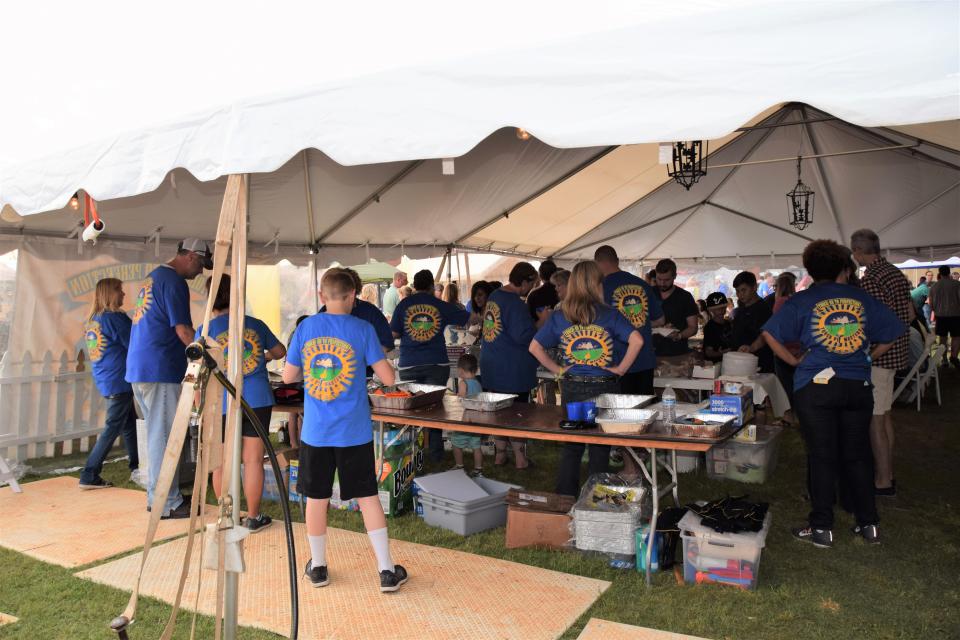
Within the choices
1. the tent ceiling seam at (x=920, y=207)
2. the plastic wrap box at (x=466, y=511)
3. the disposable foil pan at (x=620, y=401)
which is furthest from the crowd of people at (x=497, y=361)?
the tent ceiling seam at (x=920, y=207)

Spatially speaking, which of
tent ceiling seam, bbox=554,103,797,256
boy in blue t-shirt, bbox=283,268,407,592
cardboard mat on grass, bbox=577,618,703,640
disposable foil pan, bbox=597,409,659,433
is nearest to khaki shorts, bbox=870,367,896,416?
disposable foil pan, bbox=597,409,659,433

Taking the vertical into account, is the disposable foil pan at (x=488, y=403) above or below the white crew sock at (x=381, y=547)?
above

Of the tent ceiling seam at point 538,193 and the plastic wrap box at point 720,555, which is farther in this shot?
the tent ceiling seam at point 538,193

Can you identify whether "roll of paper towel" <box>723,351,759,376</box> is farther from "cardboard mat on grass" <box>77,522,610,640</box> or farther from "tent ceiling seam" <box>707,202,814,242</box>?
"tent ceiling seam" <box>707,202,814,242</box>

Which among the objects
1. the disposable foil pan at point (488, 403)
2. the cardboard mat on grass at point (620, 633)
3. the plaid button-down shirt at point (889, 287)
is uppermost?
the plaid button-down shirt at point (889, 287)

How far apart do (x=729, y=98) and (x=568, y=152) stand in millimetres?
4428

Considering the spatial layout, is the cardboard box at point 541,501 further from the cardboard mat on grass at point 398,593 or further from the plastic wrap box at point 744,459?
the plastic wrap box at point 744,459

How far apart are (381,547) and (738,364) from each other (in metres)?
3.23

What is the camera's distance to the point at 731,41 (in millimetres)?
2502

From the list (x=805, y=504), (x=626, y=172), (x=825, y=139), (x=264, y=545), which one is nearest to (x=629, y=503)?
(x=805, y=504)

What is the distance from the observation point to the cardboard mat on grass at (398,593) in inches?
120

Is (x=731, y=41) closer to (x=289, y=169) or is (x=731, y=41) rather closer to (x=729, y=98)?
(x=729, y=98)

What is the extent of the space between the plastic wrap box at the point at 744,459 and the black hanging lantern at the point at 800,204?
349 cm

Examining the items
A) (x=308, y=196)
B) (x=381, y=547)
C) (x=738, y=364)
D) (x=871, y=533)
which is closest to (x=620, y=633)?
(x=381, y=547)
